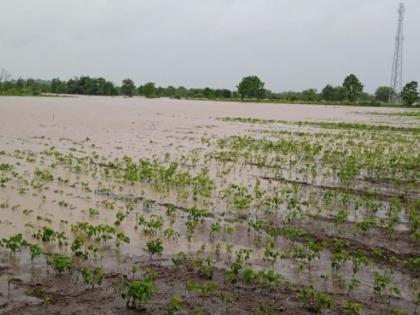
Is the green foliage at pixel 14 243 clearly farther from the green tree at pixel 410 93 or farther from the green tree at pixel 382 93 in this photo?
the green tree at pixel 382 93

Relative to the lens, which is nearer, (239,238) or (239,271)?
(239,271)

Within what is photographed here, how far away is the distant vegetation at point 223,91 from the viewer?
95.0 meters

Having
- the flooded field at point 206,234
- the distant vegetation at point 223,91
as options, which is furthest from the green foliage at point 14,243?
the distant vegetation at point 223,91

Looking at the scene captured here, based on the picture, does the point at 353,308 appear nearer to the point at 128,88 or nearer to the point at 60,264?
the point at 60,264

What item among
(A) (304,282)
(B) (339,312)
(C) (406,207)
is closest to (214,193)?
(C) (406,207)

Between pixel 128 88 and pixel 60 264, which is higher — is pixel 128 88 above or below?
above

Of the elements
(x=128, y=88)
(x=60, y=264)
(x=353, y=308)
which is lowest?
(x=353, y=308)

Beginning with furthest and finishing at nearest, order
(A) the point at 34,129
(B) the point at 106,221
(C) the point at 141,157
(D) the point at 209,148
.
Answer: (A) the point at 34,129 < (D) the point at 209,148 < (C) the point at 141,157 < (B) the point at 106,221

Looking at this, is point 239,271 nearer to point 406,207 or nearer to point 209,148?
point 406,207

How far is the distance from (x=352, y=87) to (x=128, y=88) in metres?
50.8

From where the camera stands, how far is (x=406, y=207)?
1053cm

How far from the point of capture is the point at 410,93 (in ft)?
289

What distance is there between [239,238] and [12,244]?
11.8ft

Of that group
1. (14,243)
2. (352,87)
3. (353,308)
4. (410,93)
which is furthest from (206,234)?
(352,87)
